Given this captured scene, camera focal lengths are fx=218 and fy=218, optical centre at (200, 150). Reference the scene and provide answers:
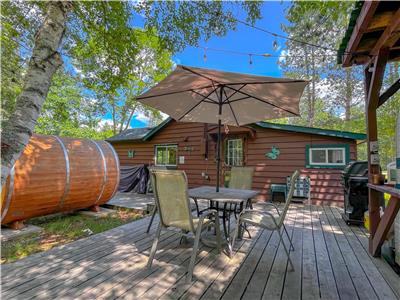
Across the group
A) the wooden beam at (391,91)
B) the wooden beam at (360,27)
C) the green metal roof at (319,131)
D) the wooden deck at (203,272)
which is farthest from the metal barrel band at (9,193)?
the green metal roof at (319,131)

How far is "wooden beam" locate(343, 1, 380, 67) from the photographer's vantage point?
1.92 metres

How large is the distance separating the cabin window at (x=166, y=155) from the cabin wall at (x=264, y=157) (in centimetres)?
22

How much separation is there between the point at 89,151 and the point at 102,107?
1303cm

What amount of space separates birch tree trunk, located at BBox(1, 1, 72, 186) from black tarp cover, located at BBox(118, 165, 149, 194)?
716 centimetres

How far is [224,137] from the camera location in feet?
25.4

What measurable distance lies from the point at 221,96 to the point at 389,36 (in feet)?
6.31

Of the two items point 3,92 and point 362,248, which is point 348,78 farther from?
point 3,92

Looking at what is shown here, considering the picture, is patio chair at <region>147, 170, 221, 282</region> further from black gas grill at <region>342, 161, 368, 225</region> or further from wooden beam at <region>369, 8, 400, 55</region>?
black gas grill at <region>342, 161, 368, 225</region>

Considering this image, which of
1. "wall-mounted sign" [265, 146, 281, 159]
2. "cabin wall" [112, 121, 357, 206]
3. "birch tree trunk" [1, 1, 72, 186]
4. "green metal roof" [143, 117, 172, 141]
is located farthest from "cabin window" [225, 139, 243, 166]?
"birch tree trunk" [1, 1, 72, 186]

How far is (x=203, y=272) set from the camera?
7.25 ft

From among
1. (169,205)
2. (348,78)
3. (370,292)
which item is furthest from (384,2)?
(348,78)

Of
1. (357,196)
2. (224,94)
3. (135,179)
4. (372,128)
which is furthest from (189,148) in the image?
(372,128)

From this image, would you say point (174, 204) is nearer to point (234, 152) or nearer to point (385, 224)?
point (385, 224)

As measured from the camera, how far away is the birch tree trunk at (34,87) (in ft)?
3.93
